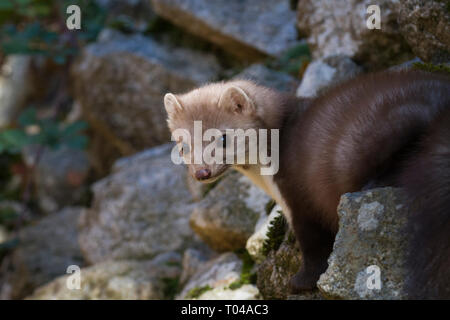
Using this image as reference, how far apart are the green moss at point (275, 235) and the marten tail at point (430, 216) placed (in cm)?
150

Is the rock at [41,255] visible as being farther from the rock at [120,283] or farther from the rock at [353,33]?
the rock at [353,33]

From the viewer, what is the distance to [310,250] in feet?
10.7

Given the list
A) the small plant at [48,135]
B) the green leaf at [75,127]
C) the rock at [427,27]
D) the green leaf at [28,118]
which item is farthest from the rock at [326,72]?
the green leaf at [28,118]

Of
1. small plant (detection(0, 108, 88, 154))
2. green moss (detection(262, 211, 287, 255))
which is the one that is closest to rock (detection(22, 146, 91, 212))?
small plant (detection(0, 108, 88, 154))

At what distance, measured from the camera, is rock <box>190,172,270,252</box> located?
4668mm

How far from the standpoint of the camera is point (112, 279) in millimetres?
4957

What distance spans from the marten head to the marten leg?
0.56 m

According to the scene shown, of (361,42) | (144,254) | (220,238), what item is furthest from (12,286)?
(361,42)

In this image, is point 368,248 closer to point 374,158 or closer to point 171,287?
point 374,158

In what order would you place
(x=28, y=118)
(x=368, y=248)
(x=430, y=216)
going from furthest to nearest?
(x=28, y=118)
(x=368, y=248)
(x=430, y=216)

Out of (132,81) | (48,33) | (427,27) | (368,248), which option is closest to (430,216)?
(368,248)

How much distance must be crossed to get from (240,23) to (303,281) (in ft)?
15.4

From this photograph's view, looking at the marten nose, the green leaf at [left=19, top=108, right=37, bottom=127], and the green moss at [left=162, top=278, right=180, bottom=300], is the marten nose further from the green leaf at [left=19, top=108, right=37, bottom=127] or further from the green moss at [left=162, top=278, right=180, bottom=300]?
the green leaf at [left=19, top=108, right=37, bottom=127]

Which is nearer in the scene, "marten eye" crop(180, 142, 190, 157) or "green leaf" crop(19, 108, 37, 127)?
"marten eye" crop(180, 142, 190, 157)
